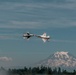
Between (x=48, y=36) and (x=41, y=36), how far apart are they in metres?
4.79

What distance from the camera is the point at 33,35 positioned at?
147m

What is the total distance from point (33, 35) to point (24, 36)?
5.24m

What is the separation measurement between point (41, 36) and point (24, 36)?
7325 millimetres

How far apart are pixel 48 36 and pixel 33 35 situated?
20.9 feet

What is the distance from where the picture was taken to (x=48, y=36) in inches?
5851

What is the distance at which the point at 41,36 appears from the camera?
6004 inches

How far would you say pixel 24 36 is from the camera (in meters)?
150
